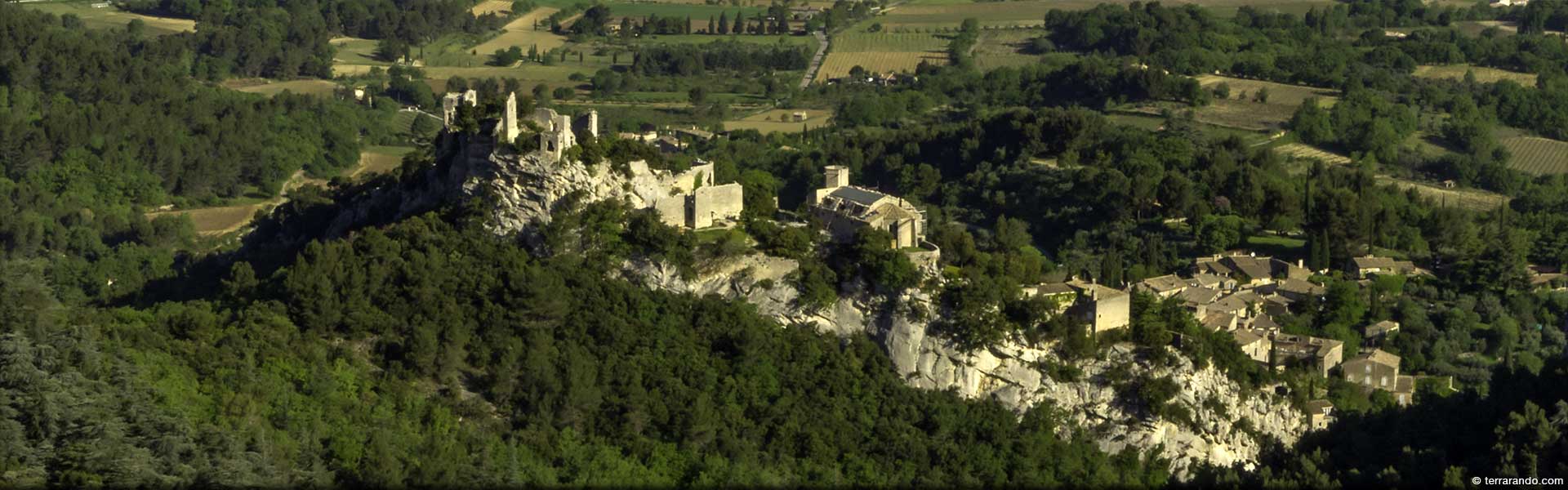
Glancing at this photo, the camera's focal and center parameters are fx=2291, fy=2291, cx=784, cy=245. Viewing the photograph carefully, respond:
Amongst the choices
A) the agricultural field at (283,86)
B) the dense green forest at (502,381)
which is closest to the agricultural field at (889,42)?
the agricultural field at (283,86)

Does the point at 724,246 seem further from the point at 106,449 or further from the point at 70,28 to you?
the point at 70,28

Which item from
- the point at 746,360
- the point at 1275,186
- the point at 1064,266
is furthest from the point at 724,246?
the point at 1275,186

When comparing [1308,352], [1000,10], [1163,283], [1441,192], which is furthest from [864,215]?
[1000,10]

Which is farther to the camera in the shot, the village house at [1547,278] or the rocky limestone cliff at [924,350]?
the village house at [1547,278]

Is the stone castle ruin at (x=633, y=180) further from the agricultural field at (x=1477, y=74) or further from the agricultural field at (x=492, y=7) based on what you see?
the agricultural field at (x=492, y=7)

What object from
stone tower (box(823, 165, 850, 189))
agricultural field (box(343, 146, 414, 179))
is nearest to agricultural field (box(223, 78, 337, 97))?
agricultural field (box(343, 146, 414, 179))

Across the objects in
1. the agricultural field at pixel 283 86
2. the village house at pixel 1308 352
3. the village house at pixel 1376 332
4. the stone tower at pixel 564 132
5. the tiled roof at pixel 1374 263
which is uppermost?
the stone tower at pixel 564 132
